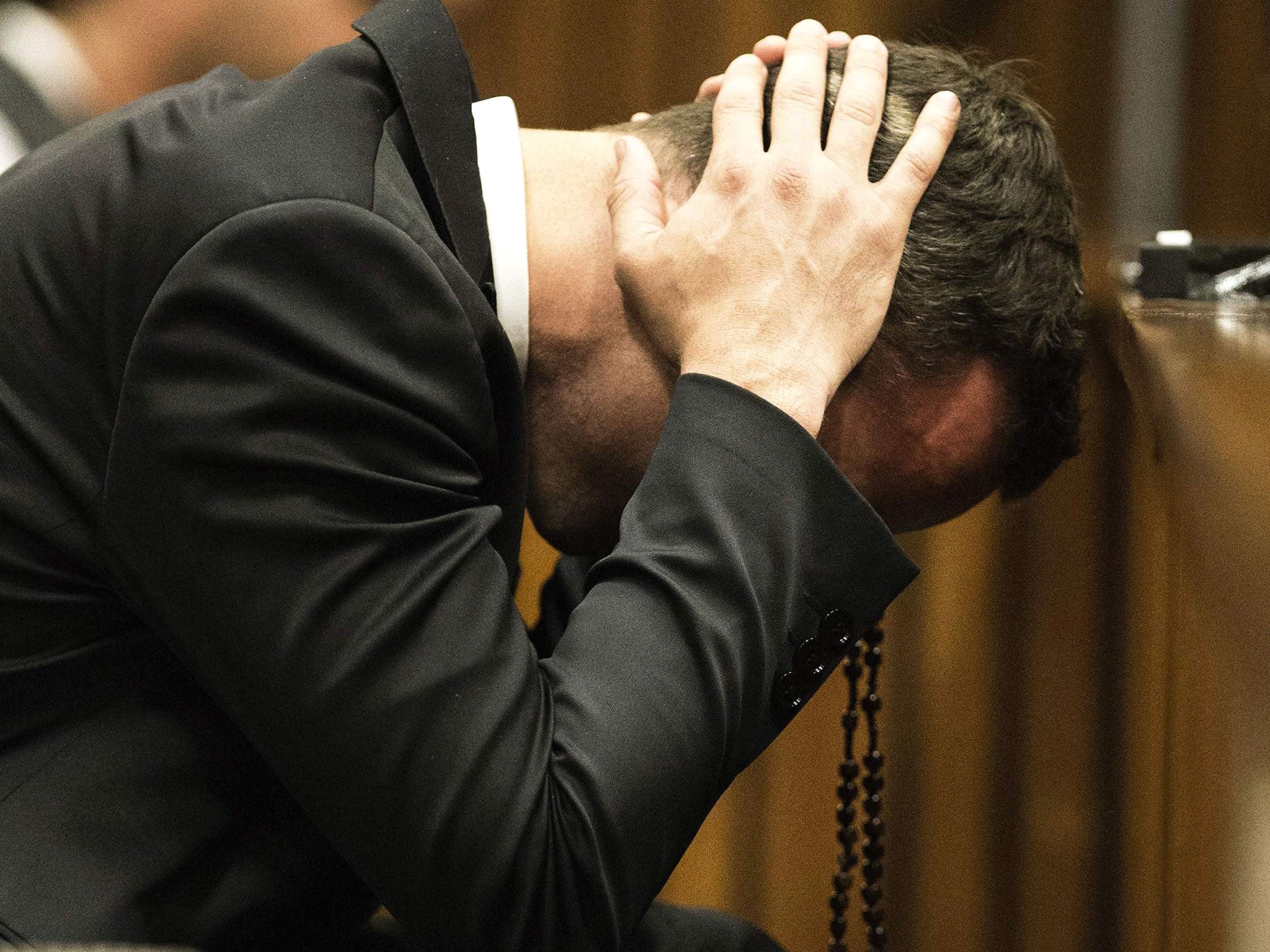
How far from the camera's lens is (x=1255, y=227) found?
4.16 ft

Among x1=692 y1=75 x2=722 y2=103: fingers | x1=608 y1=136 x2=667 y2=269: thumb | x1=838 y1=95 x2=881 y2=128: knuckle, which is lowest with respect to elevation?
x1=608 y1=136 x2=667 y2=269: thumb

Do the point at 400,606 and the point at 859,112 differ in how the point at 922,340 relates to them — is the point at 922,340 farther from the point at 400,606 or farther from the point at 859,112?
the point at 400,606

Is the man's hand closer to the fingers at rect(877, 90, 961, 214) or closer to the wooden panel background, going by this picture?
the fingers at rect(877, 90, 961, 214)

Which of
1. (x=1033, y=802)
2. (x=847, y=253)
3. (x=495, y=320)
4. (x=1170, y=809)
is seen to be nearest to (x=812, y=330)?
(x=847, y=253)

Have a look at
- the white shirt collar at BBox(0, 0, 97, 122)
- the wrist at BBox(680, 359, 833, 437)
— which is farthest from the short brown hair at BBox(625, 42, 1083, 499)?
the white shirt collar at BBox(0, 0, 97, 122)

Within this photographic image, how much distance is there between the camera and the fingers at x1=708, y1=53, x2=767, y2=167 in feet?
2.29

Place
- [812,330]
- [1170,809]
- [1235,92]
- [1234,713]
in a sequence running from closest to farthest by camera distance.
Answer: [1234,713]
[1170,809]
[812,330]
[1235,92]

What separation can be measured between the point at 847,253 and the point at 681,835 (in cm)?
32

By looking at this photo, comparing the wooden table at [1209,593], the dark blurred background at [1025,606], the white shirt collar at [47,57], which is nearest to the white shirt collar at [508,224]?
the wooden table at [1209,593]

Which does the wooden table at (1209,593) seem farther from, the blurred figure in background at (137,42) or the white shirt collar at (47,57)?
the white shirt collar at (47,57)

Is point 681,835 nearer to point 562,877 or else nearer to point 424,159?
point 562,877

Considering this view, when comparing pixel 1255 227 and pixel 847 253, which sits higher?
pixel 847 253

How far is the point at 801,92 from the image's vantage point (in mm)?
727

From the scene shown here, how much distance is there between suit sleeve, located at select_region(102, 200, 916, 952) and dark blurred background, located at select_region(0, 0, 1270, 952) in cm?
74
